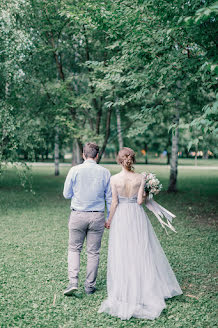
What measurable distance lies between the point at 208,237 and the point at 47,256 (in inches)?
172

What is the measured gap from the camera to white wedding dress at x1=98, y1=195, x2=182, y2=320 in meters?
4.44

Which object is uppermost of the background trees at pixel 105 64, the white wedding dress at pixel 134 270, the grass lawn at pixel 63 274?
the background trees at pixel 105 64

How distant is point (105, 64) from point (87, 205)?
20.6 feet

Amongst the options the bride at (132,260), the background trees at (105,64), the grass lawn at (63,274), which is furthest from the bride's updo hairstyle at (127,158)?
the grass lawn at (63,274)

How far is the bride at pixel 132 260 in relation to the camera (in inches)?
175

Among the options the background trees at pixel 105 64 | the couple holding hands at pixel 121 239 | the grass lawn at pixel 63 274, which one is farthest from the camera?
the background trees at pixel 105 64

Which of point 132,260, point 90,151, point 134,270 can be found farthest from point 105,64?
point 134,270

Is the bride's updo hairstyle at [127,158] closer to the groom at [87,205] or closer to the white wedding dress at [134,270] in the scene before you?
the groom at [87,205]

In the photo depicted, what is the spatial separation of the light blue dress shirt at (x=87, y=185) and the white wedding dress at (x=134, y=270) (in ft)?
1.07

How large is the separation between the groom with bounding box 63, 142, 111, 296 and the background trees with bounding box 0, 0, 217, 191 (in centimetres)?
125

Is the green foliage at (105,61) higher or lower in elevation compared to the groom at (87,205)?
higher

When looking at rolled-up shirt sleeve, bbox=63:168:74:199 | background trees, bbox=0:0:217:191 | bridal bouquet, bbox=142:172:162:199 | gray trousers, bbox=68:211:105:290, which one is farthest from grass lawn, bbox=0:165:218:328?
background trees, bbox=0:0:217:191

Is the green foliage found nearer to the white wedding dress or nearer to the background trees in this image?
the background trees

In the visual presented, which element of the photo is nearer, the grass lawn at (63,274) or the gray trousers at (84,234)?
the grass lawn at (63,274)
